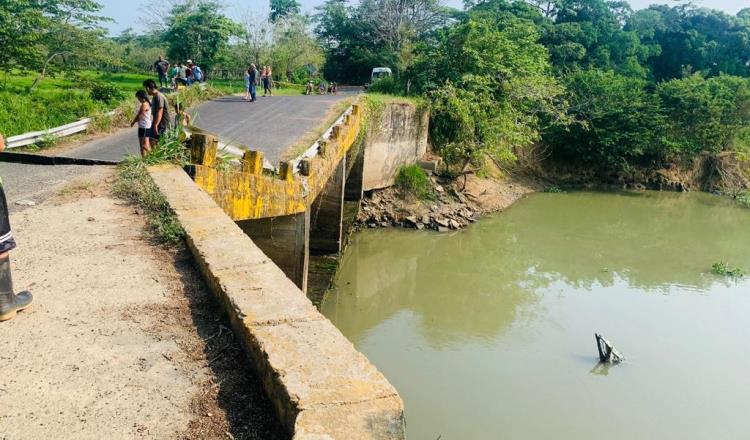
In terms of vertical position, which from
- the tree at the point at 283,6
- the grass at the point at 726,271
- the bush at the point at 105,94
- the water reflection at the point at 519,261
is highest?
the tree at the point at 283,6

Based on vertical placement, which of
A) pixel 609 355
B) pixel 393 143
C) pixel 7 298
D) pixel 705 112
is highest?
pixel 705 112

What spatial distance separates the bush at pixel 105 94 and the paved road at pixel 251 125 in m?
2.18

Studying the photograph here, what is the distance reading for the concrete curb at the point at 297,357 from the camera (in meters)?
2.31

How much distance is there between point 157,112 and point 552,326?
890 centimetres

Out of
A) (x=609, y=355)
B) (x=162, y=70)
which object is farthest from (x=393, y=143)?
(x=609, y=355)

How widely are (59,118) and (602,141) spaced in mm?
23448

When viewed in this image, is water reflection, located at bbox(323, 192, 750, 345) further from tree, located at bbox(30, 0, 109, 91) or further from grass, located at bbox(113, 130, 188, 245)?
tree, located at bbox(30, 0, 109, 91)

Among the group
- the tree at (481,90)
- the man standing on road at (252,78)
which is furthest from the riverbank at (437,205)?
the man standing on road at (252,78)

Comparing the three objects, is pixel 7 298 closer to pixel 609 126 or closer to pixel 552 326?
pixel 552 326

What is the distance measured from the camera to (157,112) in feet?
28.0

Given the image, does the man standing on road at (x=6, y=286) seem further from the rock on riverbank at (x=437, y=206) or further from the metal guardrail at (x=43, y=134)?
the rock on riverbank at (x=437, y=206)

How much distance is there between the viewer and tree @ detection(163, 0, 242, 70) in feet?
99.2

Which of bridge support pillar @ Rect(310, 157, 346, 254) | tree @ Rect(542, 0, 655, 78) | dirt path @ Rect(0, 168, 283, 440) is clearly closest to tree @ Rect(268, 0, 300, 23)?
tree @ Rect(542, 0, 655, 78)

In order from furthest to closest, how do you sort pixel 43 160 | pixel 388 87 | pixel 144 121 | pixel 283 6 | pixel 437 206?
1. pixel 283 6
2. pixel 388 87
3. pixel 437 206
4. pixel 43 160
5. pixel 144 121
